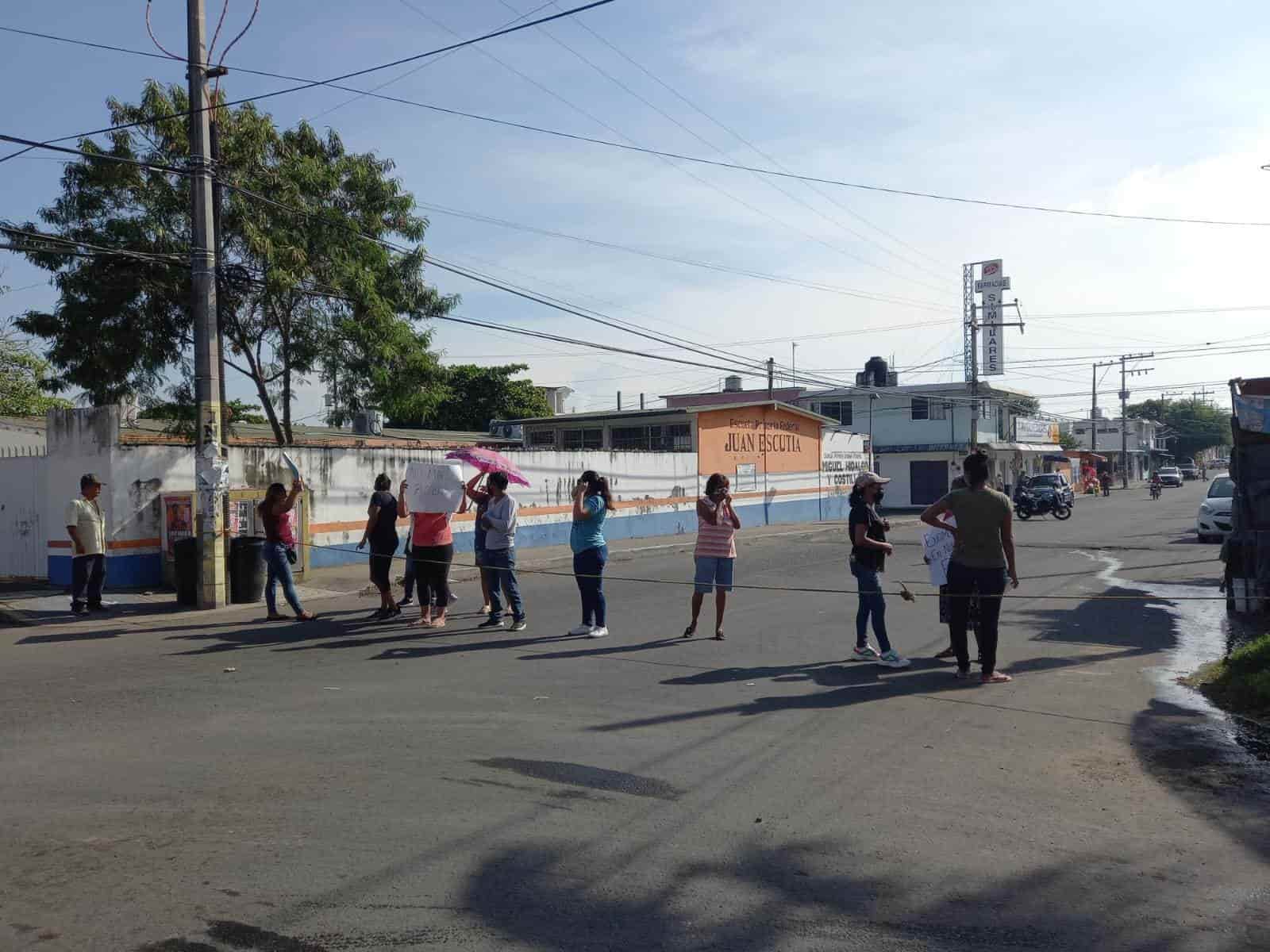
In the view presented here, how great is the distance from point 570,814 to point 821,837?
51.0 inches

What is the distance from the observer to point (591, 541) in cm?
1135

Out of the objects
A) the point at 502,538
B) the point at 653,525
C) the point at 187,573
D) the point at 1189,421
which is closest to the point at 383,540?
the point at 502,538

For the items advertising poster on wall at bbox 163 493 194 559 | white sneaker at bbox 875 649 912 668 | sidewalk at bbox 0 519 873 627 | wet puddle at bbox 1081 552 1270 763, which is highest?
advertising poster on wall at bbox 163 493 194 559

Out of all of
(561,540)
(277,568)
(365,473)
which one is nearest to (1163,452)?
(561,540)

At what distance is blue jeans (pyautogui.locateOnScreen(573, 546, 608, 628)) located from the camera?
11320 mm

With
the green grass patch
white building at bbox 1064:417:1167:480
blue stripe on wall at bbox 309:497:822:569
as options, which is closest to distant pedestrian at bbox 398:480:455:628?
blue stripe on wall at bbox 309:497:822:569

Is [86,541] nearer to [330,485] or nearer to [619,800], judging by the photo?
[330,485]

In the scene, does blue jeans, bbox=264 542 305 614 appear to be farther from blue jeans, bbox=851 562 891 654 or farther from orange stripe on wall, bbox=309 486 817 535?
blue jeans, bbox=851 562 891 654

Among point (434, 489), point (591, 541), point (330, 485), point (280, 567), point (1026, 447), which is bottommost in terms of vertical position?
point (280, 567)

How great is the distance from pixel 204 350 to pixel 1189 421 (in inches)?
4872

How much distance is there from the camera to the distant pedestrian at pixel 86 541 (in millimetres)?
13555

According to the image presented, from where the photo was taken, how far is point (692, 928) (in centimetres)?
414

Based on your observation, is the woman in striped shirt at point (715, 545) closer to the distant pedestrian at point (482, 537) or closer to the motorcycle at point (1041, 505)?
the distant pedestrian at point (482, 537)

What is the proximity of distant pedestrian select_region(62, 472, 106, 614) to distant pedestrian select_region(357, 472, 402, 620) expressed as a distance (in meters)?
3.66
